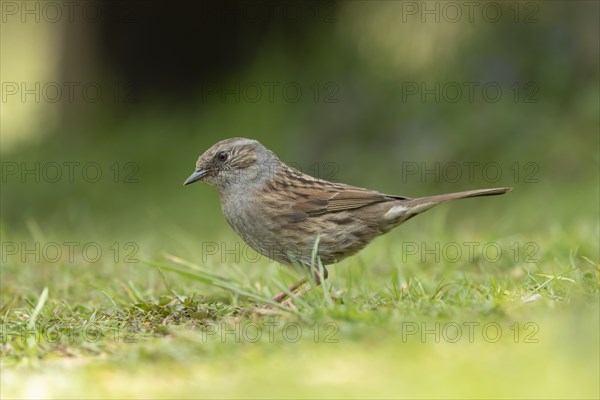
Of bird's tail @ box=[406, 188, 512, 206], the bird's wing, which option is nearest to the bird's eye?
the bird's wing

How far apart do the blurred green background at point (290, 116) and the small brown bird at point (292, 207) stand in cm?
81

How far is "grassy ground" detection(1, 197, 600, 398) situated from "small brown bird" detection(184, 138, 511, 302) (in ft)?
0.96

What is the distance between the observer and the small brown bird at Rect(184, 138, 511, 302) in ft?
19.9

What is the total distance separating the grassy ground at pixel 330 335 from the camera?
3523 millimetres

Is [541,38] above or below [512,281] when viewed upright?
above

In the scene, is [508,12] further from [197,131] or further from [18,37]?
[18,37]

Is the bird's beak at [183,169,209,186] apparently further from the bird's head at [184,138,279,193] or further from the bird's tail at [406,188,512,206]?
the bird's tail at [406,188,512,206]

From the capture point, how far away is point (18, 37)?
55.1ft

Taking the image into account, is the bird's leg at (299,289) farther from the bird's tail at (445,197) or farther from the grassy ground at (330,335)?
the bird's tail at (445,197)

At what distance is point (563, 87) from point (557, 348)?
712 cm

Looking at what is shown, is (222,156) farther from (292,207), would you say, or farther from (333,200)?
(333,200)

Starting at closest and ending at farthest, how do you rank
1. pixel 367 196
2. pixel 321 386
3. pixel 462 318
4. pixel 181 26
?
pixel 321 386, pixel 462 318, pixel 367 196, pixel 181 26

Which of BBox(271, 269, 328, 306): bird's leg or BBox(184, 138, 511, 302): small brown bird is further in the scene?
BBox(184, 138, 511, 302): small brown bird

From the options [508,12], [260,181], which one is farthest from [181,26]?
[260,181]
